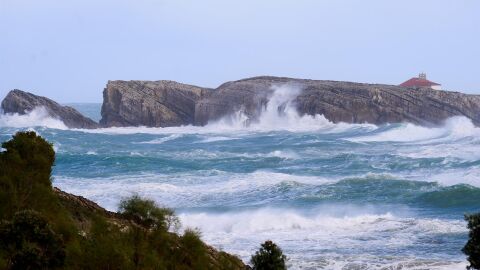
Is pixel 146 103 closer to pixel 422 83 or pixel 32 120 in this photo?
pixel 32 120

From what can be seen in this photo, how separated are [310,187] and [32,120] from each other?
5731 cm

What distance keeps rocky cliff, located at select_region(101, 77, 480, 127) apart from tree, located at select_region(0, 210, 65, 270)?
65.9 metres

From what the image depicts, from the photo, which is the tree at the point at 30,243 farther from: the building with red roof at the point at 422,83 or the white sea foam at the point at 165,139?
the building with red roof at the point at 422,83

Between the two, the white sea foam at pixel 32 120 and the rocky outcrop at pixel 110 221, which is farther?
the white sea foam at pixel 32 120

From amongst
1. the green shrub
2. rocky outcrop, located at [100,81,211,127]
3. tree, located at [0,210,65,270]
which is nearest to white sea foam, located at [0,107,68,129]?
rocky outcrop, located at [100,81,211,127]

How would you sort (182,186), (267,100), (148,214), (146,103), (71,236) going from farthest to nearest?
(267,100) → (146,103) → (182,186) → (148,214) → (71,236)

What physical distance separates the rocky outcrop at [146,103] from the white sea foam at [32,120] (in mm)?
5242

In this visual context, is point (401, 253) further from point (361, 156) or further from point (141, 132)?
point (141, 132)

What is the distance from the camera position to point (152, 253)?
10.8m

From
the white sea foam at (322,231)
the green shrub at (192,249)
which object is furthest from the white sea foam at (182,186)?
the green shrub at (192,249)

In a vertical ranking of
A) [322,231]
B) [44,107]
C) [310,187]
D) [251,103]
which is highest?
[251,103]

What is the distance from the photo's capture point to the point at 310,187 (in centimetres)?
3300

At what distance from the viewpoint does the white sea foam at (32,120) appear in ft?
271

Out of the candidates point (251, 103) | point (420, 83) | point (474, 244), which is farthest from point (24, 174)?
point (420, 83)
